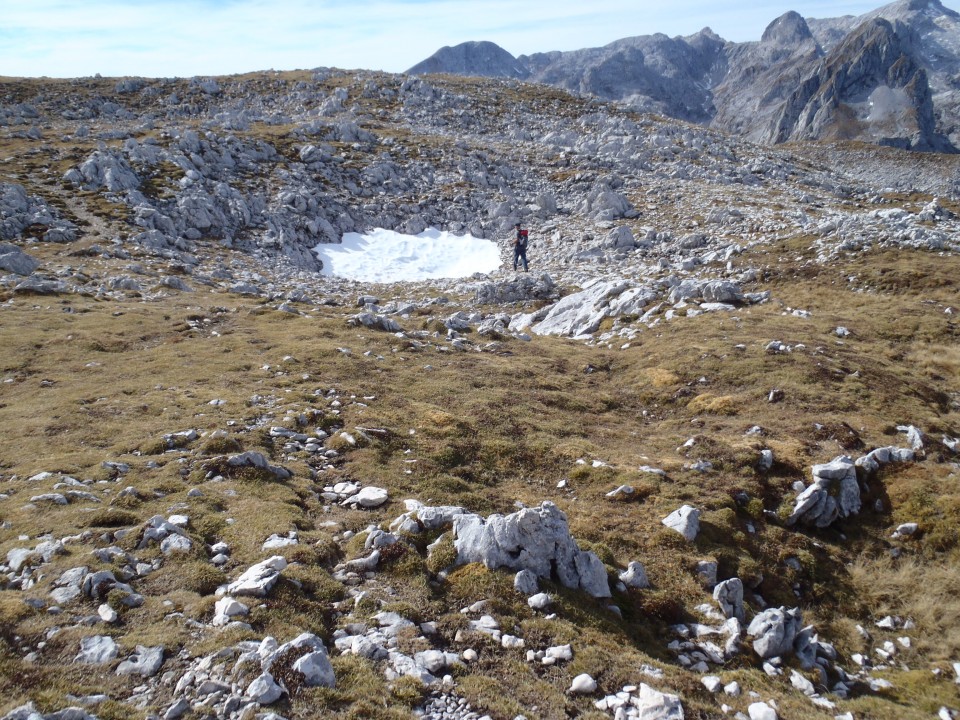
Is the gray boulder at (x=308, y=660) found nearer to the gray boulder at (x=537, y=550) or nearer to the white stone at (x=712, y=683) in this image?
the gray boulder at (x=537, y=550)

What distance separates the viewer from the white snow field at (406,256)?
5622 cm

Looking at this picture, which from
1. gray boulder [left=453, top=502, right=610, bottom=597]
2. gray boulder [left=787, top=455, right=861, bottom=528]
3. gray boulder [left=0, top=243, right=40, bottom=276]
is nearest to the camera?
gray boulder [left=453, top=502, right=610, bottom=597]

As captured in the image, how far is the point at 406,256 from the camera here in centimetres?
6069

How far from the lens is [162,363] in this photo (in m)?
24.9

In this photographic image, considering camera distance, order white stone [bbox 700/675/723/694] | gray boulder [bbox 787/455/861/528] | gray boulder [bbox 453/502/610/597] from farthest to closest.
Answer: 1. gray boulder [bbox 787/455/861/528]
2. gray boulder [bbox 453/502/610/597]
3. white stone [bbox 700/675/723/694]

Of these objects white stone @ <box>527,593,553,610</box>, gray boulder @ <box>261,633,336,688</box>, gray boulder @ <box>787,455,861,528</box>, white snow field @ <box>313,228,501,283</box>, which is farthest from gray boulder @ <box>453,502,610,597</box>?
white snow field @ <box>313,228,501,283</box>

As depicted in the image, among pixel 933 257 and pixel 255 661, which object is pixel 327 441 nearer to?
pixel 255 661

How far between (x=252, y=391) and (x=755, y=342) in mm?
22270

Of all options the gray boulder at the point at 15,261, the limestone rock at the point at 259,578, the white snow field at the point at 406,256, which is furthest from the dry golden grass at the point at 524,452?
the white snow field at the point at 406,256

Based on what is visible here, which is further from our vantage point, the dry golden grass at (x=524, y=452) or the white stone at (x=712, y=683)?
the dry golden grass at (x=524, y=452)

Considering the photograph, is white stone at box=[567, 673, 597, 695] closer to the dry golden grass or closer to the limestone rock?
the dry golden grass

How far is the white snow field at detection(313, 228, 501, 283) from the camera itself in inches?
2213

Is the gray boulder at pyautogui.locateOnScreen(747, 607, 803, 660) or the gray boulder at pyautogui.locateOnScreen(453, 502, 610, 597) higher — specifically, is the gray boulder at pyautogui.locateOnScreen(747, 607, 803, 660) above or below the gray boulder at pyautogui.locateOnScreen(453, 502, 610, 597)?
below

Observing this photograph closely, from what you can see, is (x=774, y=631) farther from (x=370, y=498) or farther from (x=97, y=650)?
(x=97, y=650)
